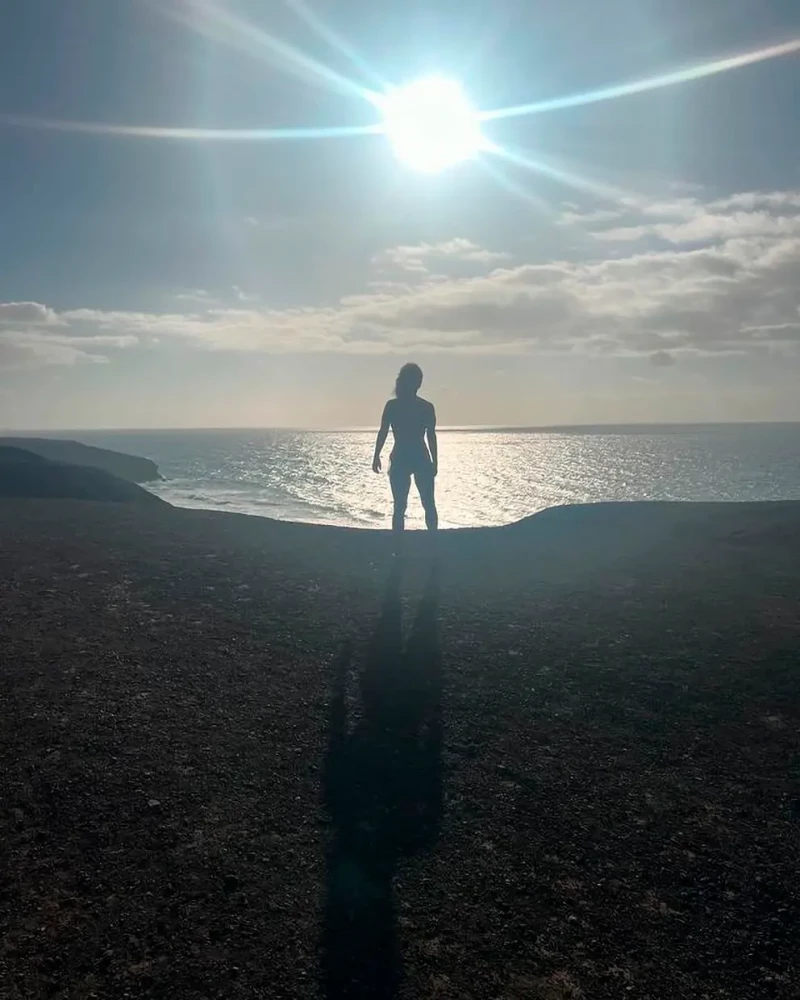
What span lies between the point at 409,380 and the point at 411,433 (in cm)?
79

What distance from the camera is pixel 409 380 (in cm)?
1019

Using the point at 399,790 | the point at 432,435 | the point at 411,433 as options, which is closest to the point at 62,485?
the point at 411,433

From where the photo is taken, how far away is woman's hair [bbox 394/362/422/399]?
33.4 feet

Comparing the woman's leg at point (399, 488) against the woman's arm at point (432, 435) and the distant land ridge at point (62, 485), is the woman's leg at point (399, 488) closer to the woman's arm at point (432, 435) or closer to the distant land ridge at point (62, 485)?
the woman's arm at point (432, 435)

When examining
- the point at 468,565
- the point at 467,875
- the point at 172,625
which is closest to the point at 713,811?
the point at 467,875

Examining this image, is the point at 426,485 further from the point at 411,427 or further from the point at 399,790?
the point at 399,790

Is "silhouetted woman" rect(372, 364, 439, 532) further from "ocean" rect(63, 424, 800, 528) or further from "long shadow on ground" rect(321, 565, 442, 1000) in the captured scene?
"ocean" rect(63, 424, 800, 528)

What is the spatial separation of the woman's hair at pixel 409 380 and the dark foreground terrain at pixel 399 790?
10.2 ft

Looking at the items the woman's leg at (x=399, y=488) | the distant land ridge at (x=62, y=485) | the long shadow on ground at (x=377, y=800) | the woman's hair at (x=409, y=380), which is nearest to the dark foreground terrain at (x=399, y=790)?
the long shadow on ground at (x=377, y=800)

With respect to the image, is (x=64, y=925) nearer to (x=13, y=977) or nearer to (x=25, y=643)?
(x=13, y=977)

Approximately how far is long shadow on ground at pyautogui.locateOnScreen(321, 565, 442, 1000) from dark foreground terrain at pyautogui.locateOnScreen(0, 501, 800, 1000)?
18mm

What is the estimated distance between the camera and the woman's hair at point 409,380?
10.2 metres

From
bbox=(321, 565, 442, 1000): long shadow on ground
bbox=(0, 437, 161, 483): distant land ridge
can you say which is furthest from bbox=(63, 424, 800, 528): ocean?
bbox=(321, 565, 442, 1000): long shadow on ground

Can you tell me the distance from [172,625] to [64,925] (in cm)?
431
